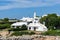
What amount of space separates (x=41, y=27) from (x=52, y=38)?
1781 cm

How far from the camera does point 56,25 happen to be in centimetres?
4788

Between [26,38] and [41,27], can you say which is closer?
[26,38]

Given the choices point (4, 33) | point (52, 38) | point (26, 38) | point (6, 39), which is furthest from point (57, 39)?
point (4, 33)

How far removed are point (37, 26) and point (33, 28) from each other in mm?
908

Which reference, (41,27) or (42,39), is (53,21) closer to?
(41,27)

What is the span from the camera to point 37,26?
150 feet

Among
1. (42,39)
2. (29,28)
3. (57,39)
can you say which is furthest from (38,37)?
(29,28)

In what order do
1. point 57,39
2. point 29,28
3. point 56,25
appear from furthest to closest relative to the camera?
1. point 56,25
2. point 29,28
3. point 57,39

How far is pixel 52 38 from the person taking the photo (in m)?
27.0

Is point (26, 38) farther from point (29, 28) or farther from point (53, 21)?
point (53, 21)

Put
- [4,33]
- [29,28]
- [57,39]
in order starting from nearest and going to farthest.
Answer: [57,39] → [4,33] → [29,28]

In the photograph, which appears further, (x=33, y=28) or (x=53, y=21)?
(x=53, y=21)

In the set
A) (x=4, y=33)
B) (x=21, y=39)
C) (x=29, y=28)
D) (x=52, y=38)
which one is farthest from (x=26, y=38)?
(x=29, y=28)

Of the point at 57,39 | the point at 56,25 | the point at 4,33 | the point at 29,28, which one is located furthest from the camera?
the point at 56,25
